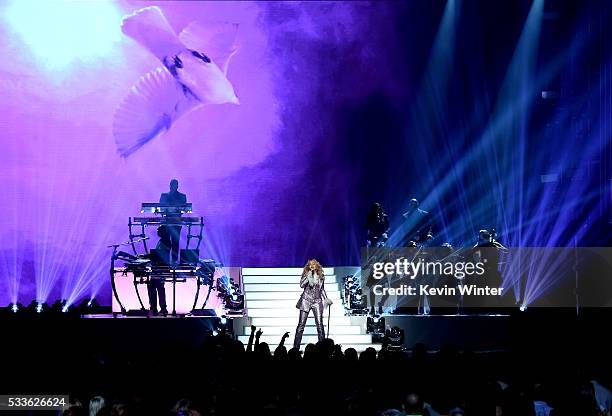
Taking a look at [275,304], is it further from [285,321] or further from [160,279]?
[160,279]

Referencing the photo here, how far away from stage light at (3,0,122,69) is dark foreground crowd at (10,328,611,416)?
28.5ft

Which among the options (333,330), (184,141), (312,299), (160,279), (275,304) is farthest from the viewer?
(184,141)

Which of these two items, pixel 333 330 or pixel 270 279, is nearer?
pixel 333 330

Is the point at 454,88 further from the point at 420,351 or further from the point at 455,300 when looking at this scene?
the point at 420,351

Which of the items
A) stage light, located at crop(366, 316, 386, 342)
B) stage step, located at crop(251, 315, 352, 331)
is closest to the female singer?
stage light, located at crop(366, 316, 386, 342)

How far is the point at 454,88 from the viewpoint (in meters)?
16.4

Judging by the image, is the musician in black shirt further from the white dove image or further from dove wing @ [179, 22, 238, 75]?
dove wing @ [179, 22, 238, 75]

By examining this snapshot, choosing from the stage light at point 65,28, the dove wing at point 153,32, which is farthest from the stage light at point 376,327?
the stage light at point 65,28

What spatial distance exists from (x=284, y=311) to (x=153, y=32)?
5.68m

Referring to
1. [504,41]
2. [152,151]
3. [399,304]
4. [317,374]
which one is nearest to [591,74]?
[504,41]

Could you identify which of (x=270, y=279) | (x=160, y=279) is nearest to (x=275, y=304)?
(x=270, y=279)

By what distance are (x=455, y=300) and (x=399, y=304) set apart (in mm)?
839

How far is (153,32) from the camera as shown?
15867 mm

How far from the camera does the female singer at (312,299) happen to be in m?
11.7
